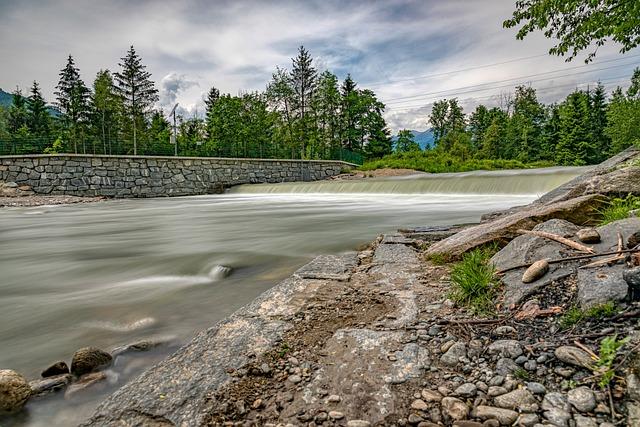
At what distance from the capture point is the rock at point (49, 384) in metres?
1.93

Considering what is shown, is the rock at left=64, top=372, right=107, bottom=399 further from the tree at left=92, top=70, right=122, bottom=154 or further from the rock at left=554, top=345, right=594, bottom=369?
the tree at left=92, top=70, right=122, bottom=154

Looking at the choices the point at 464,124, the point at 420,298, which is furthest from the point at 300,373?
the point at 464,124

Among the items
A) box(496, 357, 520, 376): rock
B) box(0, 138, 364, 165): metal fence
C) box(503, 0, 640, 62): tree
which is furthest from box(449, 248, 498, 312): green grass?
box(0, 138, 364, 165): metal fence

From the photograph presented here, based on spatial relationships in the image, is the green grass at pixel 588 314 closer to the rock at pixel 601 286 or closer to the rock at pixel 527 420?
the rock at pixel 601 286

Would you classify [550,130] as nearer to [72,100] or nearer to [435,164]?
[435,164]

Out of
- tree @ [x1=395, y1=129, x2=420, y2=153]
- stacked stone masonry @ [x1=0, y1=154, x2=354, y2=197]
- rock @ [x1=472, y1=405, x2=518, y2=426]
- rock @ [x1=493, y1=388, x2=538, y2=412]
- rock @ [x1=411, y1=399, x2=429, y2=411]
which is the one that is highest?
tree @ [x1=395, y1=129, x2=420, y2=153]

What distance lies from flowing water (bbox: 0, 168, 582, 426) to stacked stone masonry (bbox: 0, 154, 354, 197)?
1009 centimetres

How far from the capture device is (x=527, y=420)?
1.22m

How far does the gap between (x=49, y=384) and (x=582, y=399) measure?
2.46m

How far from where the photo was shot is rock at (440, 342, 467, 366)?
1633 mm

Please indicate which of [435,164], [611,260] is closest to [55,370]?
[611,260]

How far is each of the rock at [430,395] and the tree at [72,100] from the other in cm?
4604

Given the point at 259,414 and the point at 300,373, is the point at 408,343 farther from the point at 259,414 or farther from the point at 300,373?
the point at 259,414

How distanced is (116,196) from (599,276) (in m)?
22.5
